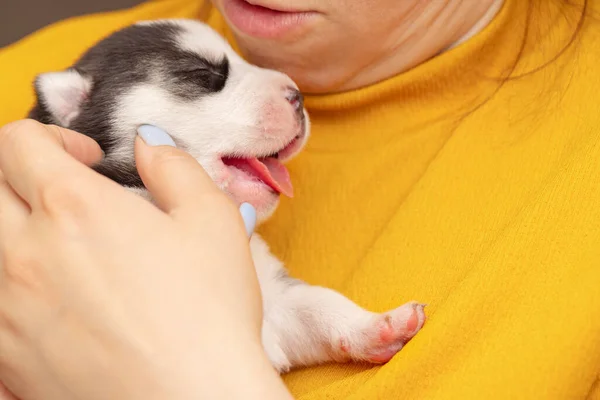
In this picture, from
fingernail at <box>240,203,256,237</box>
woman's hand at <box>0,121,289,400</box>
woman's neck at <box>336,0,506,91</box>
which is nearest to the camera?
woman's hand at <box>0,121,289,400</box>

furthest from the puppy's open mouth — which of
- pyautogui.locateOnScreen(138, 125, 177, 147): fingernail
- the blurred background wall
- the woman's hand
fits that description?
the blurred background wall

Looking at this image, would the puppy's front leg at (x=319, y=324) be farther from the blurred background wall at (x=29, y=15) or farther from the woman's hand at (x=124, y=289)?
the blurred background wall at (x=29, y=15)

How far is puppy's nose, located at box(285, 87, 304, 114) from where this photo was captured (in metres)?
1.32

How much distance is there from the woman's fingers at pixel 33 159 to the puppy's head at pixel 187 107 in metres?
0.17

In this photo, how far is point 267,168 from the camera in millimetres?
1297

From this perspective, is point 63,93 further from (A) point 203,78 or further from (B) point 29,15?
(B) point 29,15

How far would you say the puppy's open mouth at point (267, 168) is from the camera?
1.26m

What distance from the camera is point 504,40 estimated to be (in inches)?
57.7

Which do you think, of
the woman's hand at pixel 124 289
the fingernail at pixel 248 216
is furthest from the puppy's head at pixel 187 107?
the woman's hand at pixel 124 289

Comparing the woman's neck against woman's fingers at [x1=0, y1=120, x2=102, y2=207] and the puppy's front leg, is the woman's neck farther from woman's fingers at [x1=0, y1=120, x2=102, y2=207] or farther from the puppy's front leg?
woman's fingers at [x1=0, y1=120, x2=102, y2=207]

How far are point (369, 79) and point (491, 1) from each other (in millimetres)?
290

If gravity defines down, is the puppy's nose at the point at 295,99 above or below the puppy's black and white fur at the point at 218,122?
above

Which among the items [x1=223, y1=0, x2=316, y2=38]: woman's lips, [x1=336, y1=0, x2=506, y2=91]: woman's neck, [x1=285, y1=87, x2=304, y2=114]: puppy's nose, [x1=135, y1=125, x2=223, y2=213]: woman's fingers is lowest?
[x1=135, y1=125, x2=223, y2=213]: woman's fingers

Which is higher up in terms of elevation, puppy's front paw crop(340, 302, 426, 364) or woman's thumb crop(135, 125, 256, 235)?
woman's thumb crop(135, 125, 256, 235)
